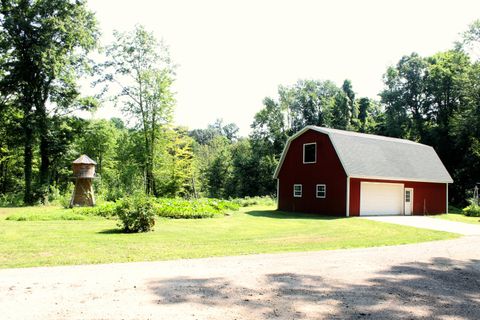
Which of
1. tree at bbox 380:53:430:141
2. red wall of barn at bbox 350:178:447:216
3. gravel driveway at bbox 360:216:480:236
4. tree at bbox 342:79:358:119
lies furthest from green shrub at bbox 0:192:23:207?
tree at bbox 342:79:358:119

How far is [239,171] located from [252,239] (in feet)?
113

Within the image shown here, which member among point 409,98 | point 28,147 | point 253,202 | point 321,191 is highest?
point 409,98

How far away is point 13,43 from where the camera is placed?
26469 mm

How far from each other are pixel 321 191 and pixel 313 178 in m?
1.00

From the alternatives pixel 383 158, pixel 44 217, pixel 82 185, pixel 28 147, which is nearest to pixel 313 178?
pixel 383 158

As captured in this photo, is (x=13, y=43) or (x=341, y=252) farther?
(x=13, y=43)

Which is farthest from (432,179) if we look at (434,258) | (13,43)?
(13,43)

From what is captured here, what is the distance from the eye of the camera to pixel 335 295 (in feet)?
19.2

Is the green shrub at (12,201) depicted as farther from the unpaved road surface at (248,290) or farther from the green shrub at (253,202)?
the unpaved road surface at (248,290)

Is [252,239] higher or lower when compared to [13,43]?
lower

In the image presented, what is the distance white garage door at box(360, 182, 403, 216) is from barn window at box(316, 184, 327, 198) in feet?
6.61

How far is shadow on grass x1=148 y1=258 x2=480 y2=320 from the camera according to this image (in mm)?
5094

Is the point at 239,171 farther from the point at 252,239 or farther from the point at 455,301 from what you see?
the point at 455,301

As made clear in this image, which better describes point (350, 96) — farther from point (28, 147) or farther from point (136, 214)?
point (136, 214)
